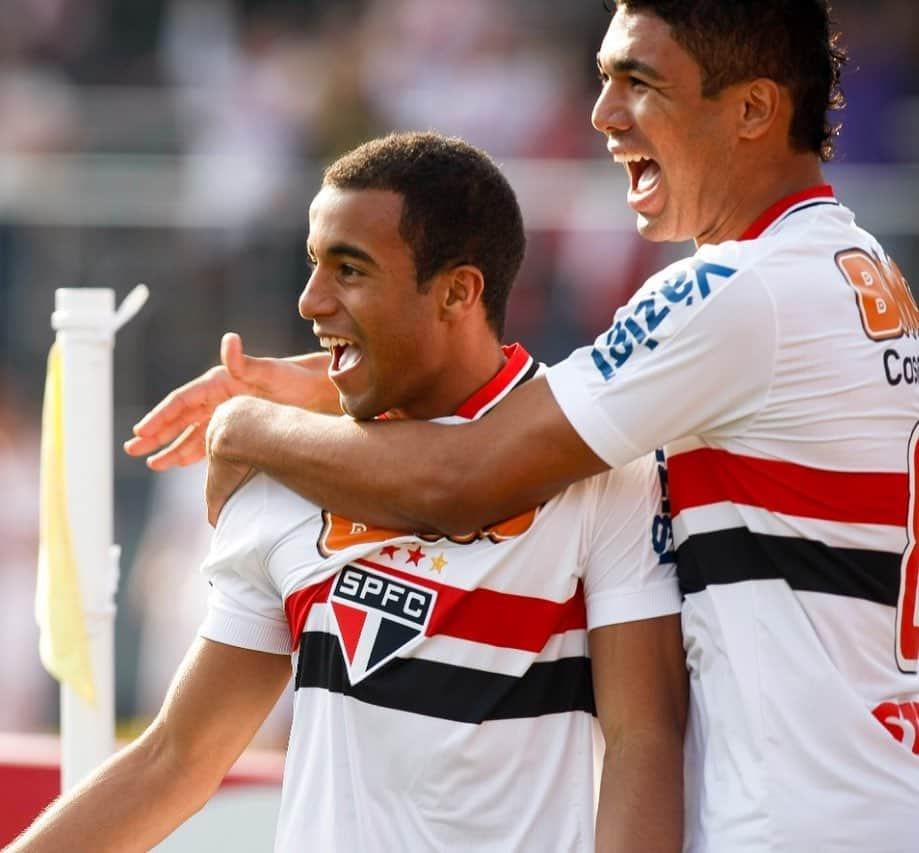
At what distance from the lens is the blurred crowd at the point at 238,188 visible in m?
8.26

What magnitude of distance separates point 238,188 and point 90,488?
19.3 ft

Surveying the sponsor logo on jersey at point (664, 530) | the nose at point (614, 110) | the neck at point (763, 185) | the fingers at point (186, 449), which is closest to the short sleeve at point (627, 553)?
the sponsor logo on jersey at point (664, 530)

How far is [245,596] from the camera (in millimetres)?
2602

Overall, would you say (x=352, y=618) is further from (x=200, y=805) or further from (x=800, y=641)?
(x=800, y=641)

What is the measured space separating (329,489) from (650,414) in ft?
1.61

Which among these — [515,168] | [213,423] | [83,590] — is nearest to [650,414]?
[213,423]

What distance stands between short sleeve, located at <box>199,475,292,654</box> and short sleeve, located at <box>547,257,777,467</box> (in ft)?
1.76

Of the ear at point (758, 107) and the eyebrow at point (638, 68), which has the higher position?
the eyebrow at point (638, 68)

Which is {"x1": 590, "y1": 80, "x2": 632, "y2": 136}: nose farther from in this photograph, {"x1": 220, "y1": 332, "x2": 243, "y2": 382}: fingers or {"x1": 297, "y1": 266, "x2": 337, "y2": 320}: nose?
{"x1": 220, "y1": 332, "x2": 243, "y2": 382}: fingers

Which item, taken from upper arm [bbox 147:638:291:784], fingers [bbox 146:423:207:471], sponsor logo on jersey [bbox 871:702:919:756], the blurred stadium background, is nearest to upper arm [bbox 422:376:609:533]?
upper arm [bbox 147:638:291:784]

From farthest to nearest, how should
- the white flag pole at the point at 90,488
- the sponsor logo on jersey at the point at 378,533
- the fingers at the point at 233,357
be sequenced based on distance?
1. the white flag pole at the point at 90,488
2. the fingers at the point at 233,357
3. the sponsor logo on jersey at the point at 378,533

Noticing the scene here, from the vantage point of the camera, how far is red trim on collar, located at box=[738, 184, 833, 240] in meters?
2.62

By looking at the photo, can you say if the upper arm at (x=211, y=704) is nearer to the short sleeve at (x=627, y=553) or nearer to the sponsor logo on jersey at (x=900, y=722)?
the short sleeve at (x=627, y=553)

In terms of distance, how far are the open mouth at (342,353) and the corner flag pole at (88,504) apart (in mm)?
645
